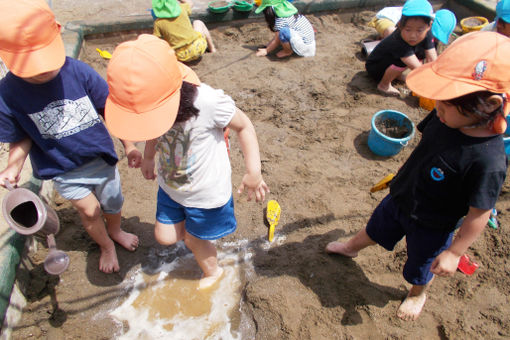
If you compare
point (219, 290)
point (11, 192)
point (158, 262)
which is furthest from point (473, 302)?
point (11, 192)

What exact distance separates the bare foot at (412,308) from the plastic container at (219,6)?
470 centimetres

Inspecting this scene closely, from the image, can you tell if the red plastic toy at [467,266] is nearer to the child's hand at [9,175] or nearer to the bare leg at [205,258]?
the bare leg at [205,258]

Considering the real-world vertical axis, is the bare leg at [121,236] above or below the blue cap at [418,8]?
below

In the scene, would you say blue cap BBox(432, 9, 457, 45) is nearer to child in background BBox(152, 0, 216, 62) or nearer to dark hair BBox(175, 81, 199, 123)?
child in background BBox(152, 0, 216, 62)

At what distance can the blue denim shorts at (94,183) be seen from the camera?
189 centimetres

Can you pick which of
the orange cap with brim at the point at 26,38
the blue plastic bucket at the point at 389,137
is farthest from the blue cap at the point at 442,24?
the orange cap with brim at the point at 26,38

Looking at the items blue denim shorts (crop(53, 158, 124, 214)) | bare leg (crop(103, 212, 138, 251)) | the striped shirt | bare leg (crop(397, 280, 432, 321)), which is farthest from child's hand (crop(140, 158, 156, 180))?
the striped shirt

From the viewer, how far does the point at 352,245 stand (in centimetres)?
227

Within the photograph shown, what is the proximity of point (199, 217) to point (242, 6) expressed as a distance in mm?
4401

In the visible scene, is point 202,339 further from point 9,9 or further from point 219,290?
point 9,9

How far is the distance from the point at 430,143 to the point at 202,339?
67.0 inches

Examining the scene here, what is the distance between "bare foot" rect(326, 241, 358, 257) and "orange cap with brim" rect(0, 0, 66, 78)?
1946 mm

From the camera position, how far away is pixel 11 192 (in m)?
1.70

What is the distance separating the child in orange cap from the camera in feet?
4.09
